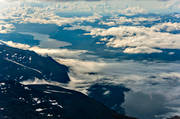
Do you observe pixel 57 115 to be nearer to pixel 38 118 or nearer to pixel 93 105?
pixel 38 118

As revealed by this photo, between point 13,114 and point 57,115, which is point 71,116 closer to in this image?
point 57,115

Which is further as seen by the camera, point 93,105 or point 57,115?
point 93,105

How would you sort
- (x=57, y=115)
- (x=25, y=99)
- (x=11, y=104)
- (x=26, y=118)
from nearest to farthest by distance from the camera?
(x=26, y=118), (x=57, y=115), (x=11, y=104), (x=25, y=99)

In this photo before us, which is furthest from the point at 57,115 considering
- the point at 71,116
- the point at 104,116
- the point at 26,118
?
the point at 104,116

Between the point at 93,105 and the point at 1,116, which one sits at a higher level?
the point at 1,116

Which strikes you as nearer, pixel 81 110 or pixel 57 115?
pixel 57 115

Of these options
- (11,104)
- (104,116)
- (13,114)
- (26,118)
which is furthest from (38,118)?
(104,116)

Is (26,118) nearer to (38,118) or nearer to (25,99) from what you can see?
(38,118)

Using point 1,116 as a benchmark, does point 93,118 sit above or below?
below

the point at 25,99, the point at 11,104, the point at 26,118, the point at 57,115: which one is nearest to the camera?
the point at 26,118
